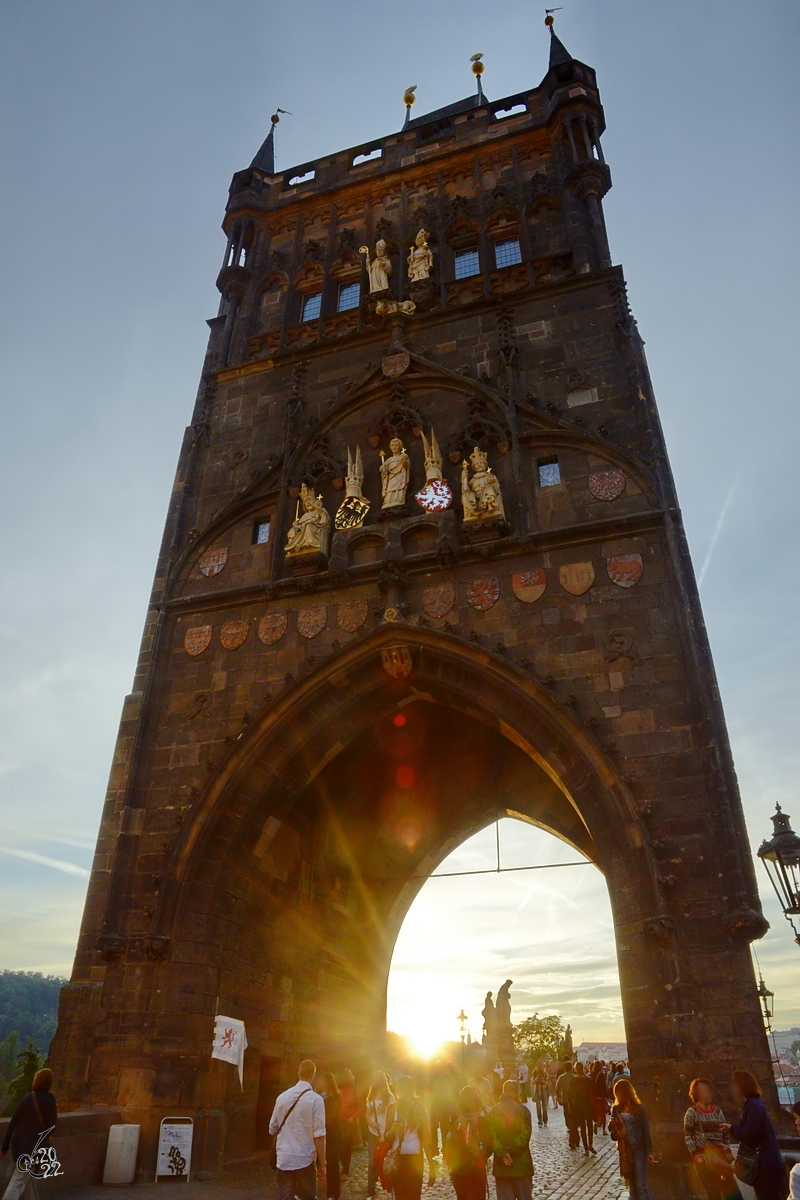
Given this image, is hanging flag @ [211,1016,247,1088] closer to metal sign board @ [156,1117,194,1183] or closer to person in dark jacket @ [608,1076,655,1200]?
metal sign board @ [156,1117,194,1183]

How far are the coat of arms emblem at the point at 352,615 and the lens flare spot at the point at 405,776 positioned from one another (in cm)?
447

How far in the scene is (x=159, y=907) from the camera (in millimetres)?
11414

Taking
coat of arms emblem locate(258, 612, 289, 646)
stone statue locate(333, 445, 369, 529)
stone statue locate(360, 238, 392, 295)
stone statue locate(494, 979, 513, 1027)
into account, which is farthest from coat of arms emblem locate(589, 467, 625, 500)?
stone statue locate(494, 979, 513, 1027)

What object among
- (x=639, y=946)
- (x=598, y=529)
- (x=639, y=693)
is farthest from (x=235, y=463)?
(x=639, y=946)

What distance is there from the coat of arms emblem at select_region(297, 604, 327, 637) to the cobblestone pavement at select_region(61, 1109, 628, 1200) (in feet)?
23.7

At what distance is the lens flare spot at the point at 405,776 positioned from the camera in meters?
16.5

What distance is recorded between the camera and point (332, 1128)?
8875 mm

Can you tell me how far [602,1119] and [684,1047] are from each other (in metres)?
6.79

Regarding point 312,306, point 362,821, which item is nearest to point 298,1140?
point 362,821

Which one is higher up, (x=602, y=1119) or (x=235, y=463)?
(x=235, y=463)

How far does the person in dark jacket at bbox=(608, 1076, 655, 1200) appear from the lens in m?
7.17

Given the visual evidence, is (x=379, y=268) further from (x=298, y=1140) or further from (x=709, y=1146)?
(x=709, y=1146)

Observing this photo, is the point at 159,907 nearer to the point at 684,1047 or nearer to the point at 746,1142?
the point at 684,1047

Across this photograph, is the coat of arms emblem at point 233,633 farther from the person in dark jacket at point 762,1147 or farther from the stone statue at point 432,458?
the person in dark jacket at point 762,1147
